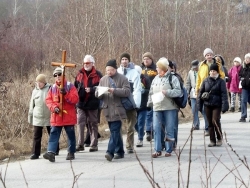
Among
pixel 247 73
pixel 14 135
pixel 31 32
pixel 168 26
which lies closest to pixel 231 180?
pixel 14 135

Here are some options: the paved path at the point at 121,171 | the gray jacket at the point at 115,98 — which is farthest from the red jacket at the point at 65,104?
the paved path at the point at 121,171

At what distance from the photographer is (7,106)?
40.8ft

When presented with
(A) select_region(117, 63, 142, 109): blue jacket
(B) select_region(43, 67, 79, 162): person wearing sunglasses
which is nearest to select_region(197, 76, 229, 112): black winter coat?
(A) select_region(117, 63, 142, 109): blue jacket

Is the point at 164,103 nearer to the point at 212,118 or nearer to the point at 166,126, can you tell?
the point at 166,126

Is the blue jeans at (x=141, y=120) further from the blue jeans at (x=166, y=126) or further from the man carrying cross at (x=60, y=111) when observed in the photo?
the man carrying cross at (x=60, y=111)

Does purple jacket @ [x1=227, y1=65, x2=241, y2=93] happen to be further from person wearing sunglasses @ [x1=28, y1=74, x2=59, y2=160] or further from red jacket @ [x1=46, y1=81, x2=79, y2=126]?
red jacket @ [x1=46, y1=81, x2=79, y2=126]

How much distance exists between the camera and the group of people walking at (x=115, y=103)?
9.09m

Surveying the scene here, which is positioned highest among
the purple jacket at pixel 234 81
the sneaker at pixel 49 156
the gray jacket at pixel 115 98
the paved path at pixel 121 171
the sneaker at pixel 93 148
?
the purple jacket at pixel 234 81

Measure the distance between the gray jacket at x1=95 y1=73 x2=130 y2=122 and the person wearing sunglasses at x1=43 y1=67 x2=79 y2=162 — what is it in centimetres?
48

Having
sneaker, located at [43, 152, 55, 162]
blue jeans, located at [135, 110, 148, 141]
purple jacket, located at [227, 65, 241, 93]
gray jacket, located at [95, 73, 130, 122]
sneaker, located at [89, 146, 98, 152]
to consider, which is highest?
purple jacket, located at [227, 65, 241, 93]

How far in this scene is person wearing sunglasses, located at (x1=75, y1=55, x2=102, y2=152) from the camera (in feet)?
32.9

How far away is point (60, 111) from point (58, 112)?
0.04 m

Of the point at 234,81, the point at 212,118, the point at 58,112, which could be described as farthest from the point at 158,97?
the point at 234,81

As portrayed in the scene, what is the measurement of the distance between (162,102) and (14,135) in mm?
4004
